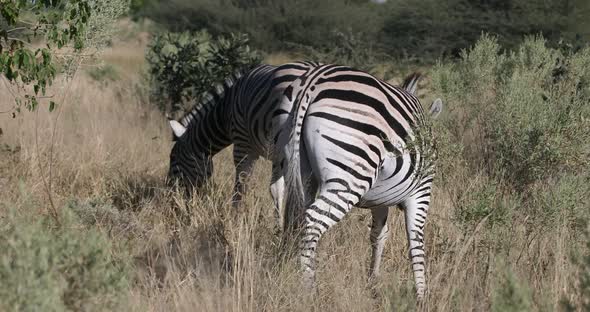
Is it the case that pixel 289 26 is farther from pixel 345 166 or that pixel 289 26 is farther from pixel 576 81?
pixel 345 166

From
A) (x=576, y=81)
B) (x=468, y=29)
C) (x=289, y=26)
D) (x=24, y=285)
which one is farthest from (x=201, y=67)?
(x=289, y=26)

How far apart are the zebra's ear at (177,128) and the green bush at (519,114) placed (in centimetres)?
241

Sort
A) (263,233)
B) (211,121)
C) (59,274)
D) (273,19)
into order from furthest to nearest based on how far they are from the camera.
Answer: (273,19), (211,121), (263,233), (59,274)

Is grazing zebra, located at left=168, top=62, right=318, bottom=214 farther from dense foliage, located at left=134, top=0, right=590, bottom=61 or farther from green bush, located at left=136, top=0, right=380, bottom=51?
green bush, located at left=136, top=0, right=380, bottom=51

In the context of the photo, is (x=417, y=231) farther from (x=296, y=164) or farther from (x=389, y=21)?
(x=389, y=21)

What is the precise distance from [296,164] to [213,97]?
2461 millimetres

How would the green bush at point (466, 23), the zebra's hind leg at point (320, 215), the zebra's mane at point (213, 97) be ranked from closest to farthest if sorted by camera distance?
the zebra's hind leg at point (320, 215) → the zebra's mane at point (213, 97) → the green bush at point (466, 23)

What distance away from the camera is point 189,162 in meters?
6.36

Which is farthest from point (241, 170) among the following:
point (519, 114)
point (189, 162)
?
point (519, 114)

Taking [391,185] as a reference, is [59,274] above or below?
below

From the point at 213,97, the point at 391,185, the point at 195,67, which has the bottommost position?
the point at 391,185

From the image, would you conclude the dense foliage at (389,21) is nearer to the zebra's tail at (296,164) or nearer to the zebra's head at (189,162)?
the zebra's head at (189,162)

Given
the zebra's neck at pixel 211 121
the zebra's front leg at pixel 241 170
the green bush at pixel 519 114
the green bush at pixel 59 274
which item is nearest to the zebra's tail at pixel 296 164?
the green bush at pixel 519 114

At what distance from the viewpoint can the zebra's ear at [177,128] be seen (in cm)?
631
